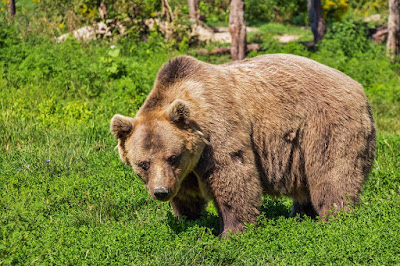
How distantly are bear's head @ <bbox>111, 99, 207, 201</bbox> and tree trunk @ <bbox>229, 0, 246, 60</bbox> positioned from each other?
8.85 m

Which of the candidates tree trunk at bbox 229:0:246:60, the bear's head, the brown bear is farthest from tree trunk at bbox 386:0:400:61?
the bear's head

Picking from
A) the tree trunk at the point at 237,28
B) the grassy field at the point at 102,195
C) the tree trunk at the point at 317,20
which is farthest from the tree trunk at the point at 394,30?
the tree trunk at the point at 237,28

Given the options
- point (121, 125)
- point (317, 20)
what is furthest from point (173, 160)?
point (317, 20)

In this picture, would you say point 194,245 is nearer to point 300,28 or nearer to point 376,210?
point 376,210

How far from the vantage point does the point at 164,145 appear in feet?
16.5

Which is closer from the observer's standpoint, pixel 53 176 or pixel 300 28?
pixel 53 176

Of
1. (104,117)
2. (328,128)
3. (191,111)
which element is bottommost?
(104,117)

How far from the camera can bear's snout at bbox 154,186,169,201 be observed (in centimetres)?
486

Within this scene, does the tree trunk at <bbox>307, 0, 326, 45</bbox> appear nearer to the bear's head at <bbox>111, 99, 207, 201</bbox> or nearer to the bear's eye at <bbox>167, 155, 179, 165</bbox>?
the bear's head at <bbox>111, 99, 207, 201</bbox>

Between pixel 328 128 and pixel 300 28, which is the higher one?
pixel 328 128

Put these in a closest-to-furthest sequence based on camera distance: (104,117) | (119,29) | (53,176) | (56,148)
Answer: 1. (53,176)
2. (56,148)
3. (104,117)
4. (119,29)

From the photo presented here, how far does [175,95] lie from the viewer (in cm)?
537

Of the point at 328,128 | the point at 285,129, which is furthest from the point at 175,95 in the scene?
the point at 328,128

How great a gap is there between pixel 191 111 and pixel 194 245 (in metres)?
1.22
